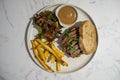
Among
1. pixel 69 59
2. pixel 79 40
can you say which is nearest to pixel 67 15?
pixel 79 40

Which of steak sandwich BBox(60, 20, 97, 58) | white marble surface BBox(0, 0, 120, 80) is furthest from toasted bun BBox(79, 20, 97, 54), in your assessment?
white marble surface BBox(0, 0, 120, 80)

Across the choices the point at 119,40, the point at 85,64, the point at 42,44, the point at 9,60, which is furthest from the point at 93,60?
the point at 9,60

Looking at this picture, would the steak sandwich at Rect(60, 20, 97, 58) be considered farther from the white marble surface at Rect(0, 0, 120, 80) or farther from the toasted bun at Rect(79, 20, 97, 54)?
the white marble surface at Rect(0, 0, 120, 80)

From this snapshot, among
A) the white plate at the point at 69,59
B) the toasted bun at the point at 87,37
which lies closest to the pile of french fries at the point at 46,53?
the white plate at the point at 69,59

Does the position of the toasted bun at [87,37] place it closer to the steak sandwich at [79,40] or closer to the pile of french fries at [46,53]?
the steak sandwich at [79,40]

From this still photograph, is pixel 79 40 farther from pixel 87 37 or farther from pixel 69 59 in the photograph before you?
pixel 69 59

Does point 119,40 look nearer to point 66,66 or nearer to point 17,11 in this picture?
point 66,66
